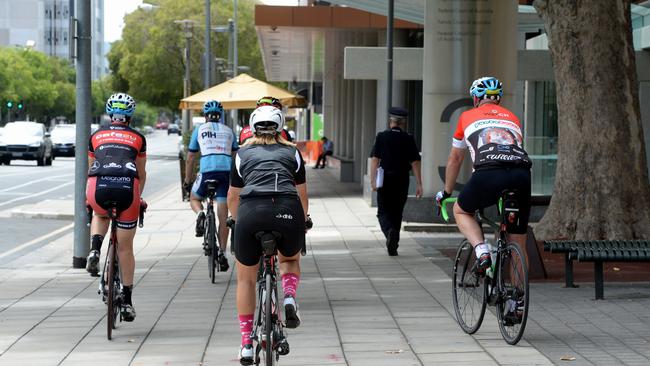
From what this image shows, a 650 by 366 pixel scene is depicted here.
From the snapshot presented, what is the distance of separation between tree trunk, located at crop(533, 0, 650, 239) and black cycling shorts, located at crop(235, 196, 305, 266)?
25.7 ft

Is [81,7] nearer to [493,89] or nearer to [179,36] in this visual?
[493,89]

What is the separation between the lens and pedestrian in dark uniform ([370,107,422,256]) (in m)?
14.7

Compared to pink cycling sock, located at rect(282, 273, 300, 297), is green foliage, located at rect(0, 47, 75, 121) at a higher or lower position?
higher

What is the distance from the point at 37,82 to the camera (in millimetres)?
122500

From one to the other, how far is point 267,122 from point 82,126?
7181mm

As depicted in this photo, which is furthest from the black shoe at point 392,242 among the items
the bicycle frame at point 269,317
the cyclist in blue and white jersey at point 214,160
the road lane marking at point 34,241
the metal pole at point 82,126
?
the bicycle frame at point 269,317

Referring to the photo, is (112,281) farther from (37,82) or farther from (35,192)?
(37,82)

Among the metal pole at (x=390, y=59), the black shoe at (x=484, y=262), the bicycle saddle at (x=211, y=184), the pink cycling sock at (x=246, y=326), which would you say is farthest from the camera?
the metal pole at (x=390, y=59)

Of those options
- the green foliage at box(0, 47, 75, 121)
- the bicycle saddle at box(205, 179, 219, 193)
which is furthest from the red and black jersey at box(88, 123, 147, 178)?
the green foliage at box(0, 47, 75, 121)

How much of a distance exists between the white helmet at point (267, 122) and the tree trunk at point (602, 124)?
25.4 feet

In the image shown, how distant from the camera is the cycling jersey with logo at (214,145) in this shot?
41.4 feet

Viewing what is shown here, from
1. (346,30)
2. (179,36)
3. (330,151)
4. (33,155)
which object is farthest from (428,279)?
(179,36)

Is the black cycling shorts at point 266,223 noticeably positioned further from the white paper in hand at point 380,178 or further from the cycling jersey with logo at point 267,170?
the white paper in hand at point 380,178

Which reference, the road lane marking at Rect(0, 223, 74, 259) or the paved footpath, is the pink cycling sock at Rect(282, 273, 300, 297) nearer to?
the paved footpath
